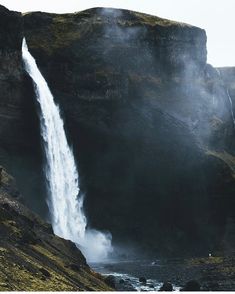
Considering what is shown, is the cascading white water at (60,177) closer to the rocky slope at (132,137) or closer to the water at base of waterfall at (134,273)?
the rocky slope at (132,137)

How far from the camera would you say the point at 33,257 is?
4700 cm

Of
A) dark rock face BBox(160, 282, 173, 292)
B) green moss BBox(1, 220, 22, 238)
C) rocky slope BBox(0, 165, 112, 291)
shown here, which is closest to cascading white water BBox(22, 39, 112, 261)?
rocky slope BBox(0, 165, 112, 291)

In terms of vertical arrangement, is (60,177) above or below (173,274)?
above

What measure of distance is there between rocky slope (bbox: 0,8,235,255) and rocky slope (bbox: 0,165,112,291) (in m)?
37.9

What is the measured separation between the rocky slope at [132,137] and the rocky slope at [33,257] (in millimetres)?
37861

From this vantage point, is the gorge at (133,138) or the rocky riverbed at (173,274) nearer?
the rocky riverbed at (173,274)

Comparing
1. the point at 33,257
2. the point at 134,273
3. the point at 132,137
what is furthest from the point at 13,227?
the point at 132,137

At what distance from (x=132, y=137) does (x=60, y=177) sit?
17.2 metres

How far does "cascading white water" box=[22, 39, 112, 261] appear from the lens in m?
91.9

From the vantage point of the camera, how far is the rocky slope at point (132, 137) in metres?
103

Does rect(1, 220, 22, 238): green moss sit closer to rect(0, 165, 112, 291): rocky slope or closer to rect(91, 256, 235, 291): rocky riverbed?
rect(0, 165, 112, 291): rocky slope

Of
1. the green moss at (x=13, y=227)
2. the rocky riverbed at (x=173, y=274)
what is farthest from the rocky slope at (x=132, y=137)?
the green moss at (x=13, y=227)

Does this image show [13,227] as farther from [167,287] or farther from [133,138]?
[133,138]

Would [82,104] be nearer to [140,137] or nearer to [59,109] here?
[59,109]
